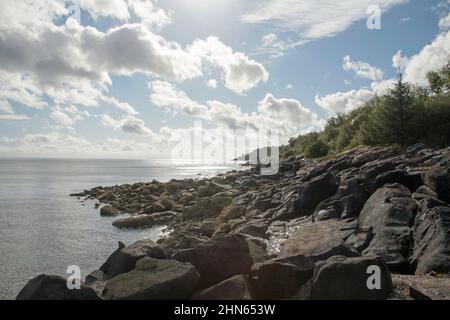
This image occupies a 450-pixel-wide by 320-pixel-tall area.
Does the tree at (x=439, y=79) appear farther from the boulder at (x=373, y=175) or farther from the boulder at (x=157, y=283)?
the boulder at (x=157, y=283)

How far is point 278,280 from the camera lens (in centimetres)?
1172

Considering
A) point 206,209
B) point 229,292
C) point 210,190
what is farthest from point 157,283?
point 210,190

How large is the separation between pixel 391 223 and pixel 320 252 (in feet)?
16.0

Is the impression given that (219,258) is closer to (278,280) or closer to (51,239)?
(278,280)

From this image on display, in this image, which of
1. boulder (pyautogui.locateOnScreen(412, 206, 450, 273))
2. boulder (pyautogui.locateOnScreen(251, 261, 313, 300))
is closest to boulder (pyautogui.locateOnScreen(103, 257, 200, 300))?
boulder (pyautogui.locateOnScreen(251, 261, 313, 300))

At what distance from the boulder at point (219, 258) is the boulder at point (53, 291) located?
3.48 metres

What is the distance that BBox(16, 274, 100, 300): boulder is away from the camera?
35.6 feet

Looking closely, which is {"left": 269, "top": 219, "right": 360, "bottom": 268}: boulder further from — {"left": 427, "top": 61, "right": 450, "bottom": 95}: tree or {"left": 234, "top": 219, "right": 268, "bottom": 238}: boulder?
{"left": 427, "top": 61, "right": 450, "bottom": 95}: tree

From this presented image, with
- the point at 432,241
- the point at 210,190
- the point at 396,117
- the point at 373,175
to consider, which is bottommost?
the point at 432,241

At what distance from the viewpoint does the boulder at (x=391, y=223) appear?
A: 15.2 meters
